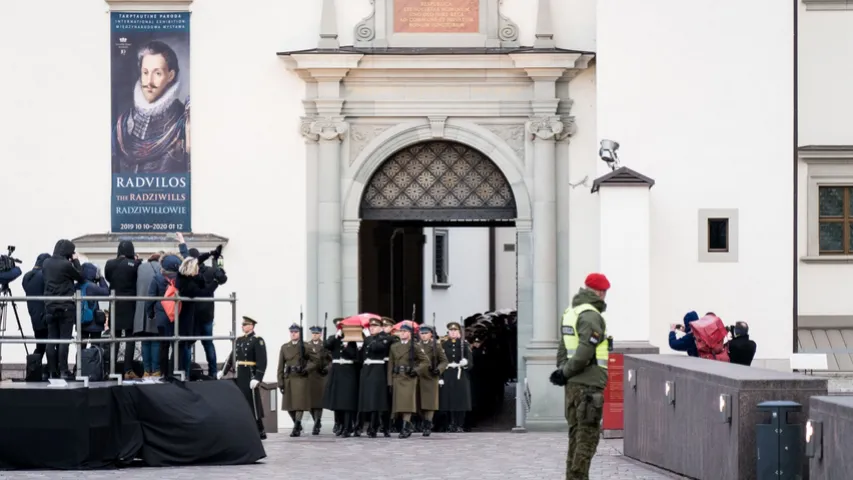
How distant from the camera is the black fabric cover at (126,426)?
18.7 metres

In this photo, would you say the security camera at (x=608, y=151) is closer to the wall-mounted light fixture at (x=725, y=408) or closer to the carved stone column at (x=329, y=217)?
the carved stone column at (x=329, y=217)

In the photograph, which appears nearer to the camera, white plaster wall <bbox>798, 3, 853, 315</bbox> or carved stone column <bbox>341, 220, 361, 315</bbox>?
carved stone column <bbox>341, 220, 361, 315</bbox>

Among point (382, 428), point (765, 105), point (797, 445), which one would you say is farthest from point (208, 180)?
point (797, 445)

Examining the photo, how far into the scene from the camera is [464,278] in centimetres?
5706

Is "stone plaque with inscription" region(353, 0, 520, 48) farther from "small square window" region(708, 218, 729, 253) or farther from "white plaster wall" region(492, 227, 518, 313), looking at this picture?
"white plaster wall" region(492, 227, 518, 313)

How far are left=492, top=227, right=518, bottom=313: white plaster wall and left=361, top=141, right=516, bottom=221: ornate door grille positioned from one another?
28427mm

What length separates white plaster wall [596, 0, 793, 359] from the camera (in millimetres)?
27953

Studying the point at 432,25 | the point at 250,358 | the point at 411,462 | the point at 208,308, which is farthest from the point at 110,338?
the point at 432,25

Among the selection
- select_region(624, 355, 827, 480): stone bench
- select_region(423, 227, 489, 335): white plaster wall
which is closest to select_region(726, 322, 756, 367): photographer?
select_region(624, 355, 827, 480): stone bench

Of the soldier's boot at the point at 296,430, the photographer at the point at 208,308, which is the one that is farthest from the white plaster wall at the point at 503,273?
the photographer at the point at 208,308

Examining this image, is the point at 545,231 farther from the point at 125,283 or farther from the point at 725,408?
the point at 725,408

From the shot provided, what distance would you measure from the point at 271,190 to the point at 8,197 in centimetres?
410

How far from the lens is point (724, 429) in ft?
54.8

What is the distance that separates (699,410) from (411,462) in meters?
4.04
